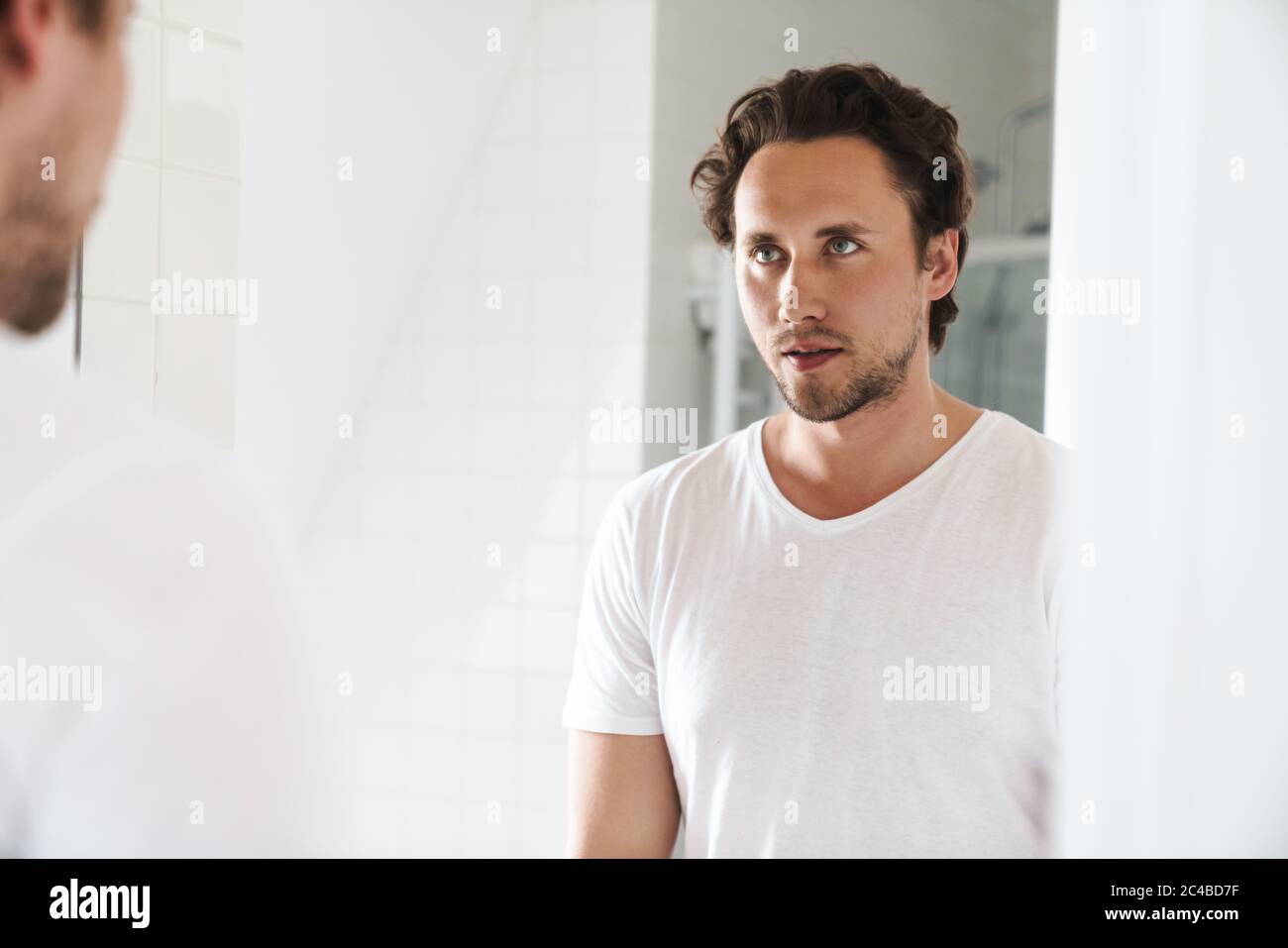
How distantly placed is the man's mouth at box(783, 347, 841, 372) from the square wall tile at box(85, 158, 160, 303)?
0.45 m

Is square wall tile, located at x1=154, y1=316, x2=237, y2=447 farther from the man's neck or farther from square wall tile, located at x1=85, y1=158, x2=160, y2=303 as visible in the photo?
the man's neck

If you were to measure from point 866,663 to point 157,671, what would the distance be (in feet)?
1.42

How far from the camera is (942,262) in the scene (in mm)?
804

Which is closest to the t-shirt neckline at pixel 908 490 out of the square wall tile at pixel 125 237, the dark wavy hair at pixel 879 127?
the dark wavy hair at pixel 879 127

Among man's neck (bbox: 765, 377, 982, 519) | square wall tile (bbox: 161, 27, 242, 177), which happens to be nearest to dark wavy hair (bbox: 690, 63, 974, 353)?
man's neck (bbox: 765, 377, 982, 519)

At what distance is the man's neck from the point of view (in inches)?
30.3

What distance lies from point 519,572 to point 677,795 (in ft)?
1.49

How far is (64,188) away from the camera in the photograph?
65cm

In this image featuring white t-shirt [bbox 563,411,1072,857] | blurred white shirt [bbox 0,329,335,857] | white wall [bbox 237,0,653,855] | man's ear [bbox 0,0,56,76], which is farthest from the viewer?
white wall [bbox 237,0,653,855]

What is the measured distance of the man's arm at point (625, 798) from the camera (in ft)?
2.63

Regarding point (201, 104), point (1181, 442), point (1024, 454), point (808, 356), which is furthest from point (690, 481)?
point (201, 104)

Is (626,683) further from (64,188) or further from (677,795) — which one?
(64,188)
